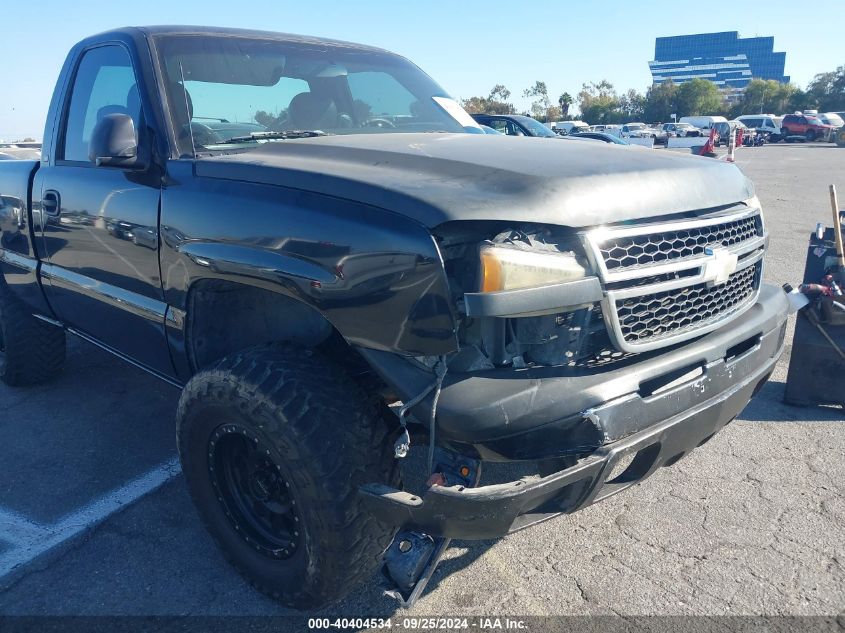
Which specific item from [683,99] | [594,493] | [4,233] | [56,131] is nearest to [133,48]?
[56,131]

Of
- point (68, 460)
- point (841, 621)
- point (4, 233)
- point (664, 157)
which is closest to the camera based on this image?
point (841, 621)

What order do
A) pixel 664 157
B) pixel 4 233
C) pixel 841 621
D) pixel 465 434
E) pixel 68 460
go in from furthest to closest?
pixel 4 233
pixel 68 460
pixel 664 157
pixel 841 621
pixel 465 434

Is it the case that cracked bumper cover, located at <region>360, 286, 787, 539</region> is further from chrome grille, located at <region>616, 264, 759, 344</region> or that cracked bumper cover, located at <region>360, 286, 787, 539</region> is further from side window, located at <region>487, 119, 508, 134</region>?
side window, located at <region>487, 119, 508, 134</region>

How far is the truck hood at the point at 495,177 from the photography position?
6.17ft

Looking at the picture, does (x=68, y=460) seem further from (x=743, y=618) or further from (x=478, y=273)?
(x=743, y=618)

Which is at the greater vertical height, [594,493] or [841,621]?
[594,493]

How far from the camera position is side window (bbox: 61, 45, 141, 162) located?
306 cm

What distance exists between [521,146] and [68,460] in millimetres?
2913

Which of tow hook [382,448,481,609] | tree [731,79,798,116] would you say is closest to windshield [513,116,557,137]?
tow hook [382,448,481,609]

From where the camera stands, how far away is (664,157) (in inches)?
98.9

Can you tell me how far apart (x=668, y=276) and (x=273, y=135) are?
1838mm

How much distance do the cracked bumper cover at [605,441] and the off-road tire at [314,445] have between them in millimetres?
128

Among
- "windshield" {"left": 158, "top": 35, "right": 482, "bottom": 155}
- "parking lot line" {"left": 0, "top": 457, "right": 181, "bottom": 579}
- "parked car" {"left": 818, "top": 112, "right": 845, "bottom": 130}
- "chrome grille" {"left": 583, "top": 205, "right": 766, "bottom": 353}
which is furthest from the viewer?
"parked car" {"left": 818, "top": 112, "right": 845, "bottom": 130}

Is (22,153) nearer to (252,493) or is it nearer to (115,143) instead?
(115,143)
